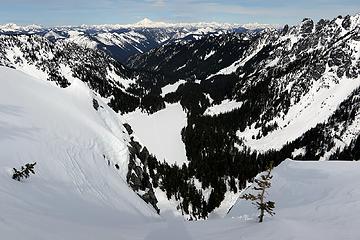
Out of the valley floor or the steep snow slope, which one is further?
the steep snow slope

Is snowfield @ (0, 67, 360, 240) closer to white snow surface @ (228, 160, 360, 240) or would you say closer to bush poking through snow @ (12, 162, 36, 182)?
white snow surface @ (228, 160, 360, 240)

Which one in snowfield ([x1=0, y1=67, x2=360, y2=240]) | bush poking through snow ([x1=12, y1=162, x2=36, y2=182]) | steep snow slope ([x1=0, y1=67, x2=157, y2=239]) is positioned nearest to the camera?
snowfield ([x1=0, y1=67, x2=360, y2=240])

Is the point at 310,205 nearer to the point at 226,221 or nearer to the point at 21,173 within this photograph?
the point at 226,221

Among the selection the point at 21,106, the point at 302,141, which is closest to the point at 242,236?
the point at 21,106

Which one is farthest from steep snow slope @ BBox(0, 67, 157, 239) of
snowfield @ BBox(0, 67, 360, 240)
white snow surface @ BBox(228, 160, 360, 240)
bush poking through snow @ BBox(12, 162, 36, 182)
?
white snow surface @ BBox(228, 160, 360, 240)

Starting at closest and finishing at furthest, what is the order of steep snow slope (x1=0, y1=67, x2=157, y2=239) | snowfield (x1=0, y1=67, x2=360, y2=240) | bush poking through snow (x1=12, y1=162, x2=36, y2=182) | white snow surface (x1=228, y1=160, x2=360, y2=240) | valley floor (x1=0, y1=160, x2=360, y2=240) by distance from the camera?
valley floor (x1=0, y1=160, x2=360, y2=240) → white snow surface (x1=228, y1=160, x2=360, y2=240) → snowfield (x1=0, y1=67, x2=360, y2=240) → steep snow slope (x1=0, y1=67, x2=157, y2=239) → bush poking through snow (x1=12, y1=162, x2=36, y2=182)

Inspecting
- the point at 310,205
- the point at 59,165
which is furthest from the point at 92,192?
the point at 310,205

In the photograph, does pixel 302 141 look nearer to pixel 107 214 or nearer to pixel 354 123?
pixel 354 123
